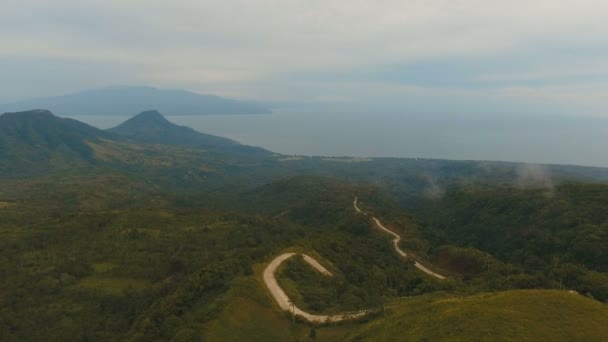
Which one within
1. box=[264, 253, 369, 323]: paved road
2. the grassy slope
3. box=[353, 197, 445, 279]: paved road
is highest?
the grassy slope

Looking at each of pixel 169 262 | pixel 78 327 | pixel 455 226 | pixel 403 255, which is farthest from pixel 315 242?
pixel 455 226

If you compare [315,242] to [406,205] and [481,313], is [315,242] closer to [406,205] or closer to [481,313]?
[481,313]

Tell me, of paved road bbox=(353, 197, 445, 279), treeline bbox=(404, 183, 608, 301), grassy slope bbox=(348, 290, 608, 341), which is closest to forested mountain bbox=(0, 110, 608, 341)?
grassy slope bbox=(348, 290, 608, 341)

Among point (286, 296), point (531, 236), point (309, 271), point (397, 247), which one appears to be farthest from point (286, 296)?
point (531, 236)

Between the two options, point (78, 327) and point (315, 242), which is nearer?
point (78, 327)

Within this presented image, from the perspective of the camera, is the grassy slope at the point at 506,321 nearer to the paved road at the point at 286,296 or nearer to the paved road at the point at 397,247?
the paved road at the point at 286,296

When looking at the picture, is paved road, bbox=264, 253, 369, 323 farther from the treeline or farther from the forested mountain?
the treeline

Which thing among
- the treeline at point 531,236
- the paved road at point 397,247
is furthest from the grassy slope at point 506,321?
the paved road at point 397,247

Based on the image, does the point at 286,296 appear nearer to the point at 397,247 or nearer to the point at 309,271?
the point at 309,271
